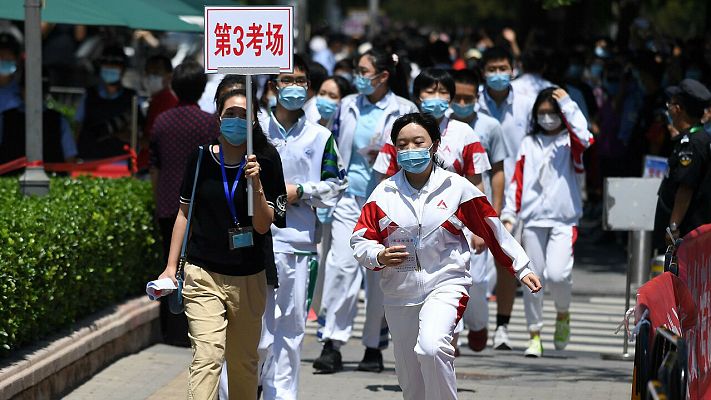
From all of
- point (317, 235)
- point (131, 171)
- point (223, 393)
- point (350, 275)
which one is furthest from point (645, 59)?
point (223, 393)

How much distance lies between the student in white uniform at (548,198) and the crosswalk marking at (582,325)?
983 mm

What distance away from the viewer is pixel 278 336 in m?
8.34

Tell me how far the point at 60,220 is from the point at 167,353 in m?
2.01

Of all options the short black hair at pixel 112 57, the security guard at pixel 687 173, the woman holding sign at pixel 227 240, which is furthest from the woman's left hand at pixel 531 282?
the short black hair at pixel 112 57

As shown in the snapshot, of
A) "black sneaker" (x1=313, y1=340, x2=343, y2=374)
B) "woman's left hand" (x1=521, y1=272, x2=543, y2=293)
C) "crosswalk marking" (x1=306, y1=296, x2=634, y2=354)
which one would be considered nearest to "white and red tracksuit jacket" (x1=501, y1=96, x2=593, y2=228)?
"crosswalk marking" (x1=306, y1=296, x2=634, y2=354)

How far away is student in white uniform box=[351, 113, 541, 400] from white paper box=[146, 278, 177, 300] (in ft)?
3.10

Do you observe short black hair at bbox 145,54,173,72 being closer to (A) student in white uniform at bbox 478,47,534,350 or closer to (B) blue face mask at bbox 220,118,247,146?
(A) student in white uniform at bbox 478,47,534,350

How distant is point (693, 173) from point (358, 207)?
2331 mm

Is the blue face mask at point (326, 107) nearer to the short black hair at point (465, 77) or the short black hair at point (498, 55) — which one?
the short black hair at point (465, 77)

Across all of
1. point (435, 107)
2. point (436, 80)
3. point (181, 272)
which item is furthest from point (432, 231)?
point (436, 80)

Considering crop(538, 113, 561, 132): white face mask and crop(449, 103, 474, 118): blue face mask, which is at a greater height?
crop(449, 103, 474, 118): blue face mask

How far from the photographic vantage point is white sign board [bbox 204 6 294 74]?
7637mm

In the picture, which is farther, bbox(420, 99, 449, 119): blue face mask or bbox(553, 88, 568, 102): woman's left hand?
bbox(553, 88, 568, 102): woman's left hand

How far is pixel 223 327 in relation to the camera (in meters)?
7.29
